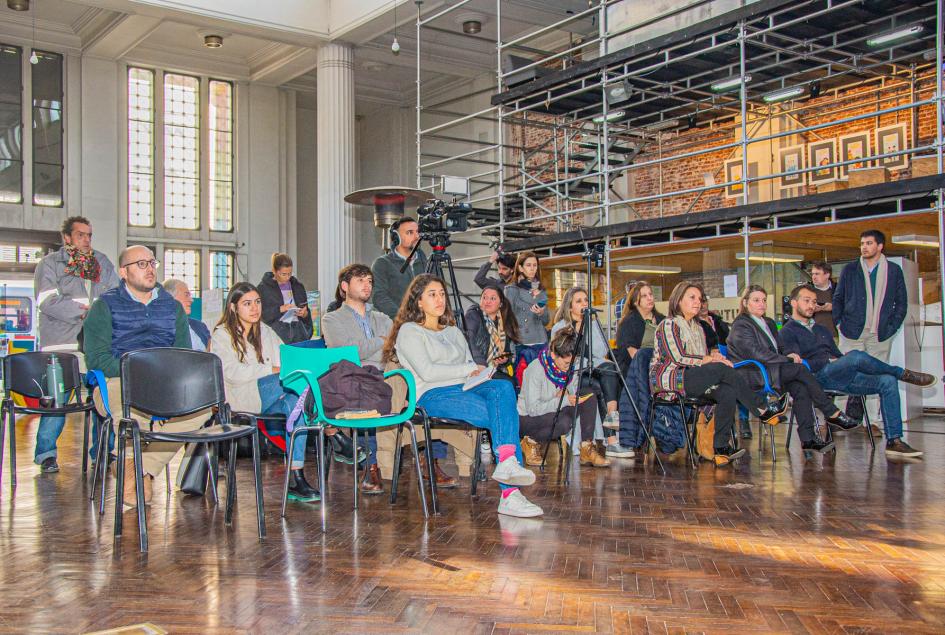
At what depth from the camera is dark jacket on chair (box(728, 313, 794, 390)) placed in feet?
20.4

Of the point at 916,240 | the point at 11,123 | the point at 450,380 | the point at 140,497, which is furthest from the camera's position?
the point at 11,123

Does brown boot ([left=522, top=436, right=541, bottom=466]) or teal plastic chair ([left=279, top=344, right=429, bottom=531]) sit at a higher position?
teal plastic chair ([left=279, top=344, right=429, bottom=531])

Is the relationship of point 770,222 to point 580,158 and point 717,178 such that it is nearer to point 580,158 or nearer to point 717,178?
point 580,158

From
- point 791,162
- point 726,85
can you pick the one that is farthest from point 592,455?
point 791,162

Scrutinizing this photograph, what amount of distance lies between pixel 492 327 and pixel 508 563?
10.2ft

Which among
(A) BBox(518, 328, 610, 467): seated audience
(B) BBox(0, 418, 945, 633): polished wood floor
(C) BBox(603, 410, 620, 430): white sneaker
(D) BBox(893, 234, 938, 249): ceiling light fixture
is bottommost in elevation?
(B) BBox(0, 418, 945, 633): polished wood floor

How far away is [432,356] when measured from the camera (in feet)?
16.0

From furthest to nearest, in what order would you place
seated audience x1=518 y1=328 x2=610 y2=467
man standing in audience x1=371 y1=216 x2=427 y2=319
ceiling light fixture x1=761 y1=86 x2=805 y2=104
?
ceiling light fixture x1=761 y1=86 x2=805 y2=104 < seated audience x1=518 y1=328 x2=610 y2=467 < man standing in audience x1=371 y1=216 x2=427 y2=319

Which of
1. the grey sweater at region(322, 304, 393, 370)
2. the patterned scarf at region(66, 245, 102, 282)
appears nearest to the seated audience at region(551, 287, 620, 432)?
the grey sweater at region(322, 304, 393, 370)

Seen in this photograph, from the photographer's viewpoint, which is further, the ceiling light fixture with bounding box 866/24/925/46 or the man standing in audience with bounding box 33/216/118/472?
the ceiling light fixture with bounding box 866/24/925/46

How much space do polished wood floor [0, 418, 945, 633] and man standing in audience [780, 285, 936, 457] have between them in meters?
1.19

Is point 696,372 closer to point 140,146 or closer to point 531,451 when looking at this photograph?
point 531,451

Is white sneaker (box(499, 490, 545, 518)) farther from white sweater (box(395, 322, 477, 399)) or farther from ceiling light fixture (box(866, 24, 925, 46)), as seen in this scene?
ceiling light fixture (box(866, 24, 925, 46))

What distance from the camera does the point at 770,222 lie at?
8.72 m
